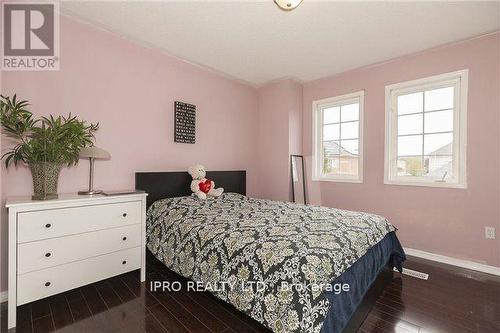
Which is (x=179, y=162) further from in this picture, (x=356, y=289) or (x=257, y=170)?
(x=356, y=289)

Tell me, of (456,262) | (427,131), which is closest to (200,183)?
(427,131)

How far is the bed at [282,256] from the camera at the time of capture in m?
1.27

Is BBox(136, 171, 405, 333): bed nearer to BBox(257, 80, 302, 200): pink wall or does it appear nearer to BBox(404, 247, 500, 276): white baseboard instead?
BBox(404, 247, 500, 276): white baseboard

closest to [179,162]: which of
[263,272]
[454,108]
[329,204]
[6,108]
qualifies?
[6,108]

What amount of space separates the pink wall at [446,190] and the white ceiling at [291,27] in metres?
0.21

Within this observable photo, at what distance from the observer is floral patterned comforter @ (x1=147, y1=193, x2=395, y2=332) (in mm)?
1274

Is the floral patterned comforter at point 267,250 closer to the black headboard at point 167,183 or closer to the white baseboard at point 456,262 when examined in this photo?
the black headboard at point 167,183

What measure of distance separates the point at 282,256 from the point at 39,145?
77.4 inches

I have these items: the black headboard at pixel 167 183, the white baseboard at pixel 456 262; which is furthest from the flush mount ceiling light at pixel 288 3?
the white baseboard at pixel 456 262

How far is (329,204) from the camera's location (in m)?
3.71

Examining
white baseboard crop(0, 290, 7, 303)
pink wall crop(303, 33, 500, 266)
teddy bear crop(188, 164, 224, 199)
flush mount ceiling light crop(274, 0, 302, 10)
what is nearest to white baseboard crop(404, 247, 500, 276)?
pink wall crop(303, 33, 500, 266)

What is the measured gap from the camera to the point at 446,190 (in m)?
2.74

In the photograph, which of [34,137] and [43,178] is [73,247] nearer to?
[43,178]

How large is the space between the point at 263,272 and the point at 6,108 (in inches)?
87.3
